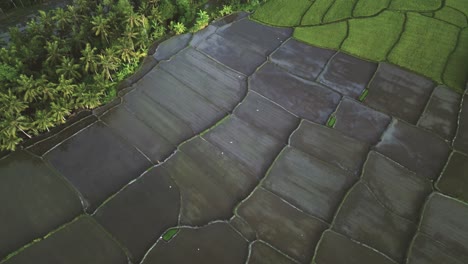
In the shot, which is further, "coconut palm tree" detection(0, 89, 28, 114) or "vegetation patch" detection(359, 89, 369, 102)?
"vegetation patch" detection(359, 89, 369, 102)

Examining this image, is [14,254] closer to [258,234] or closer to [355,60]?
[258,234]

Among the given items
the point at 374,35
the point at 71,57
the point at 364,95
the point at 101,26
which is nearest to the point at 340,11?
the point at 374,35

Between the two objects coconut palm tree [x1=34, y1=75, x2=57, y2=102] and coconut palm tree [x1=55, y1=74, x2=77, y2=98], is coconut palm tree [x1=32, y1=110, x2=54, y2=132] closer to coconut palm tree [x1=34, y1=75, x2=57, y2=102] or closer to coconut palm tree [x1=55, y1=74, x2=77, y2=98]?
coconut palm tree [x1=34, y1=75, x2=57, y2=102]

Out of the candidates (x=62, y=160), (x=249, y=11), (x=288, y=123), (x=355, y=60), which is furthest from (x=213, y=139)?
(x=249, y=11)

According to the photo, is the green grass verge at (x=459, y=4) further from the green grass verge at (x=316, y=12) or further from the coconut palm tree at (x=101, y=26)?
the coconut palm tree at (x=101, y=26)

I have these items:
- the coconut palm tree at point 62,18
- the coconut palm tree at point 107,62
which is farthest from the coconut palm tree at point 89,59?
the coconut palm tree at point 62,18

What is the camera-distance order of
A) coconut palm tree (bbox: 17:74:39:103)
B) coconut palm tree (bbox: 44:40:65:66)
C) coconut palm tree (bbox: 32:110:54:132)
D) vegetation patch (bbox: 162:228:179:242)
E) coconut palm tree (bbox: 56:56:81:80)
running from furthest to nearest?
1. coconut palm tree (bbox: 44:40:65:66)
2. coconut palm tree (bbox: 56:56:81:80)
3. coconut palm tree (bbox: 32:110:54:132)
4. coconut palm tree (bbox: 17:74:39:103)
5. vegetation patch (bbox: 162:228:179:242)

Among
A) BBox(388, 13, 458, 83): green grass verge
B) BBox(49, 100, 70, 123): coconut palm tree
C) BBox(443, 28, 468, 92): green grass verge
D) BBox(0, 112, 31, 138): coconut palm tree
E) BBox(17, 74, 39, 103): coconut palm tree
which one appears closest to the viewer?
BBox(0, 112, 31, 138): coconut palm tree

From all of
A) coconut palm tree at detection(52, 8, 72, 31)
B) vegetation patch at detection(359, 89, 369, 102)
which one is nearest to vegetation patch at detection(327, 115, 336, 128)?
vegetation patch at detection(359, 89, 369, 102)

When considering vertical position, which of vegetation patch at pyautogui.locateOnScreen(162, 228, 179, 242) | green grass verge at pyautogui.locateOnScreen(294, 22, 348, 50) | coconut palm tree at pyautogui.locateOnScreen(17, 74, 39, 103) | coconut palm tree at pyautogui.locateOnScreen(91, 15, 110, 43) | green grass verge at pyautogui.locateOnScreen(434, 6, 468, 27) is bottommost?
vegetation patch at pyautogui.locateOnScreen(162, 228, 179, 242)
